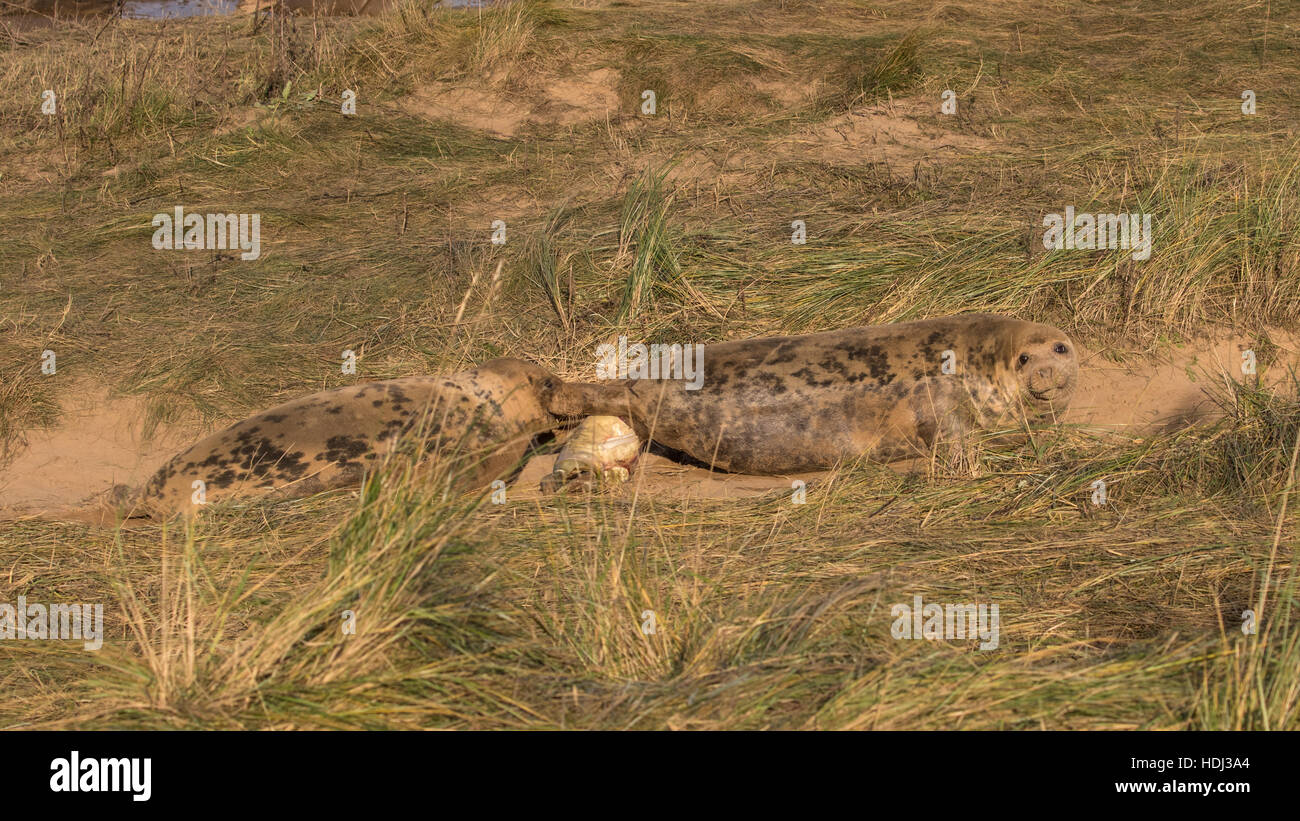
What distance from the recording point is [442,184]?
26.8 ft

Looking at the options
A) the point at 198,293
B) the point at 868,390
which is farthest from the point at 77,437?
the point at 868,390

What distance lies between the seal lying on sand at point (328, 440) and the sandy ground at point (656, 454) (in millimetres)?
309

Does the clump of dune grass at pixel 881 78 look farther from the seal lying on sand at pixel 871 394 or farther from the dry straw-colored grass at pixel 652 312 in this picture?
the seal lying on sand at pixel 871 394

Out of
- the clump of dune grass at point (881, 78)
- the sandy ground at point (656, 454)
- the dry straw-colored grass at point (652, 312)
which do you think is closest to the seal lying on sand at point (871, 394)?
the sandy ground at point (656, 454)

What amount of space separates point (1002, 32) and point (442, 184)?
4640 mm

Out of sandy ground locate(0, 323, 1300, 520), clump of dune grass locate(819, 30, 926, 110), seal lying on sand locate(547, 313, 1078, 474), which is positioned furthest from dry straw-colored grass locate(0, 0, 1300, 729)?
seal lying on sand locate(547, 313, 1078, 474)

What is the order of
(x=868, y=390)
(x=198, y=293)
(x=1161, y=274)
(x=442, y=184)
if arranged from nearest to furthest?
(x=868, y=390) → (x=1161, y=274) → (x=198, y=293) → (x=442, y=184)

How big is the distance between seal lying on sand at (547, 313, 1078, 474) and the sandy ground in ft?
0.53

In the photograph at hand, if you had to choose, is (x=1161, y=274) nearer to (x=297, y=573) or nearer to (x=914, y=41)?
(x=914, y=41)

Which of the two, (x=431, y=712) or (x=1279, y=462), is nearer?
(x=431, y=712)

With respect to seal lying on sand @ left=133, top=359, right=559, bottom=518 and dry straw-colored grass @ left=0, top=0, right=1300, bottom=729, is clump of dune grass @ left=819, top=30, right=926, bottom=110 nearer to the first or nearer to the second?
dry straw-colored grass @ left=0, top=0, right=1300, bottom=729

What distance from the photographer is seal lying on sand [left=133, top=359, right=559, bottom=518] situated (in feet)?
16.7

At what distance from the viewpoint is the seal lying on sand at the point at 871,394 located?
527 centimetres
